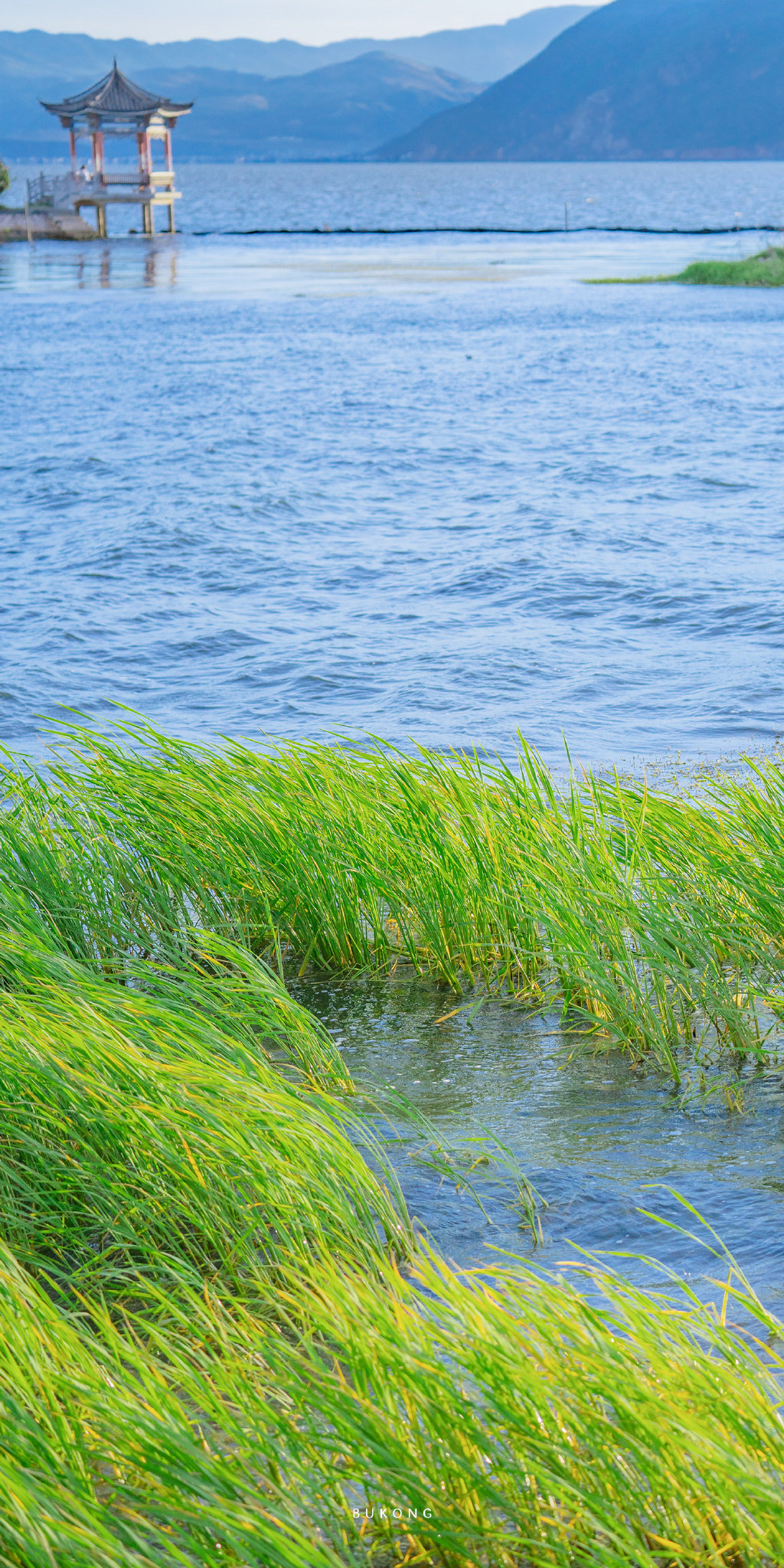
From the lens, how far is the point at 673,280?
48531 millimetres

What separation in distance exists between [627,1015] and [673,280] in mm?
48930

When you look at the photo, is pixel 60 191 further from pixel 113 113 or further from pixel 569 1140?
pixel 569 1140

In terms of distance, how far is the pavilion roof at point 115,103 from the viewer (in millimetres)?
72750

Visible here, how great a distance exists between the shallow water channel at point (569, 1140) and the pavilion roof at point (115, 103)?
78693 millimetres

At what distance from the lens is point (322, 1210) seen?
3373 millimetres

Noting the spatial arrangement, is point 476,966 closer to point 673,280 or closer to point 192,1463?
point 192,1463

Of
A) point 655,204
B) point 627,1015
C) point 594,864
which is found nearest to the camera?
point 627,1015

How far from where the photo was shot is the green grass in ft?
153

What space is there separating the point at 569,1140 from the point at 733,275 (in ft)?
161

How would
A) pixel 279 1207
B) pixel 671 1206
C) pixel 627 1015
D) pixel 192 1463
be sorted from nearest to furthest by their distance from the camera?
pixel 192 1463 < pixel 279 1207 < pixel 671 1206 < pixel 627 1015

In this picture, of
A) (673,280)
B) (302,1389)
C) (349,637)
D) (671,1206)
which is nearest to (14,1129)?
(302,1389)

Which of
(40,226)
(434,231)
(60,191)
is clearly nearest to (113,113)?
(60,191)

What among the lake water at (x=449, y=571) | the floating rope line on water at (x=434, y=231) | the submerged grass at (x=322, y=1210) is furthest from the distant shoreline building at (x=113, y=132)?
the submerged grass at (x=322, y=1210)

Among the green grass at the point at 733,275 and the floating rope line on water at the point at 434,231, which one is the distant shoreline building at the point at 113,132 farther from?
the green grass at the point at 733,275
